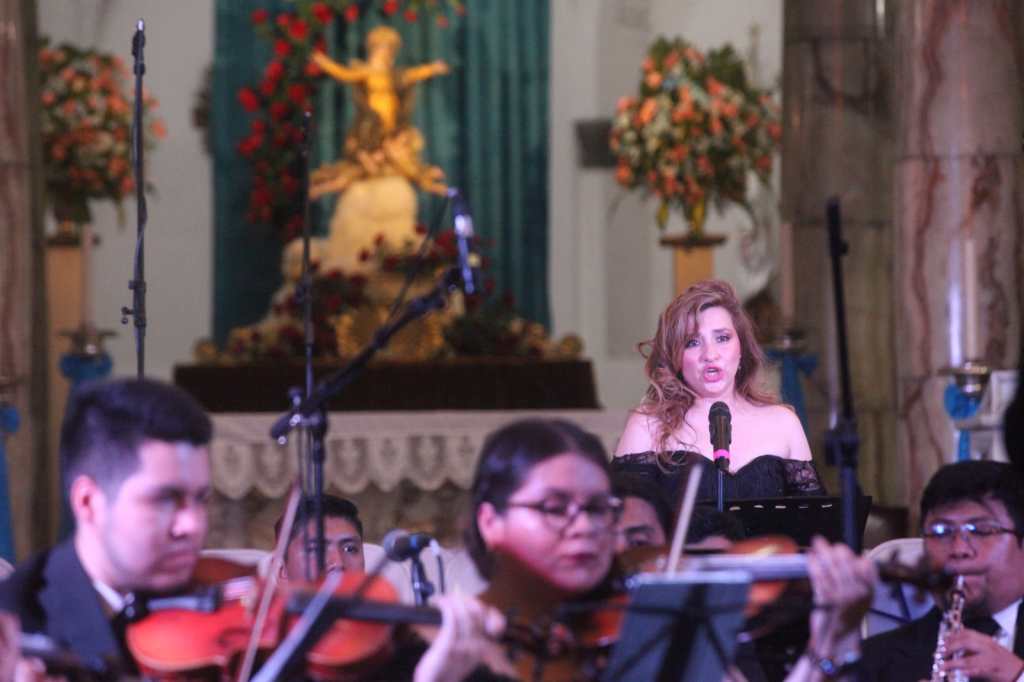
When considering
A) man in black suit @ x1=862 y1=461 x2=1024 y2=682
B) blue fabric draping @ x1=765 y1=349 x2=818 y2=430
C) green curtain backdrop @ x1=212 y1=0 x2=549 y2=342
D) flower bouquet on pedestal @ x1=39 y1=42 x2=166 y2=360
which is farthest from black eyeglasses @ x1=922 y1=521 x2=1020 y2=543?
green curtain backdrop @ x1=212 y1=0 x2=549 y2=342

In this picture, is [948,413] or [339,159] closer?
[948,413]

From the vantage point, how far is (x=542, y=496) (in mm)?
2979

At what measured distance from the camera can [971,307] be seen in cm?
743

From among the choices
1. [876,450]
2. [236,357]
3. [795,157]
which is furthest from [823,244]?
[236,357]

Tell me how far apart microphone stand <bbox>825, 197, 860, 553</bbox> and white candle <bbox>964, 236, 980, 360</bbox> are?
4127 mm

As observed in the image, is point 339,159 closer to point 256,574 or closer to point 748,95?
point 748,95

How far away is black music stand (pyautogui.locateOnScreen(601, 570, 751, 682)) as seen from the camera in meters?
2.78

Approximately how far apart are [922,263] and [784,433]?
8.60ft

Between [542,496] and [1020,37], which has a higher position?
[1020,37]

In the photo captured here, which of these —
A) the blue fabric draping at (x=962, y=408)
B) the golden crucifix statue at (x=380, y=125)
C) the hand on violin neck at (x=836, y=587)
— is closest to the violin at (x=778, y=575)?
the hand on violin neck at (x=836, y=587)

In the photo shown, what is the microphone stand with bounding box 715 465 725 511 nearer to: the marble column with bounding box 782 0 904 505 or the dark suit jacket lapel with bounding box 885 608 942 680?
the dark suit jacket lapel with bounding box 885 608 942 680

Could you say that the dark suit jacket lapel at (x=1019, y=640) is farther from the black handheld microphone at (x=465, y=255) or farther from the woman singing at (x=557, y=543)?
the black handheld microphone at (x=465, y=255)

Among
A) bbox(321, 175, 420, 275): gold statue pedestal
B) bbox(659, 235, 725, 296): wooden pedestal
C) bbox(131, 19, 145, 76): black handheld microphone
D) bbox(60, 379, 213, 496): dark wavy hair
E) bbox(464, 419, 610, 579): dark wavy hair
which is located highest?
bbox(131, 19, 145, 76): black handheld microphone

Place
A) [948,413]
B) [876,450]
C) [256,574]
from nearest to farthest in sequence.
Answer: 1. [256,574]
2. [948,413]
3. [876,450]
